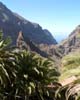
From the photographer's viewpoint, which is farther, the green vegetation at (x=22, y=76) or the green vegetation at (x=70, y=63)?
the green vegetation at (x=22, y=76)

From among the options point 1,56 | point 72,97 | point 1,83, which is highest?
point 1,56

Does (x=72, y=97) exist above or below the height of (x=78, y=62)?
below

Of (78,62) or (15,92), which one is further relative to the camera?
(15,92)

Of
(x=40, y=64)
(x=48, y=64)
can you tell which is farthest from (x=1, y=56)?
(x=48, y=64)

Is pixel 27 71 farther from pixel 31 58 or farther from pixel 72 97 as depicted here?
pixel 72 97

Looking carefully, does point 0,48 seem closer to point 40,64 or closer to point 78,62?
point 40,64

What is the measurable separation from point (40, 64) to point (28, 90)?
4.91m

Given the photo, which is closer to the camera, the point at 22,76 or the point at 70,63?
the point at 70,63

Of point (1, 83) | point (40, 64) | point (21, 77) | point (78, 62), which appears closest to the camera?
point (78, 62)

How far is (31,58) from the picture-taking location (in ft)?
138

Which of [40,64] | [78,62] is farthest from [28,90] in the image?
[78,62]

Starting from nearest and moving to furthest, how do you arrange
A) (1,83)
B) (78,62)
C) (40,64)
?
(78,62), (1,83), (40,64)

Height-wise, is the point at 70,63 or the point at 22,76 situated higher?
the point at 70,63

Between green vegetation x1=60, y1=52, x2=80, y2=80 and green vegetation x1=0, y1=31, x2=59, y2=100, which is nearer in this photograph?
green vegetation x1=60, y1=52, x2=80, y2=80
